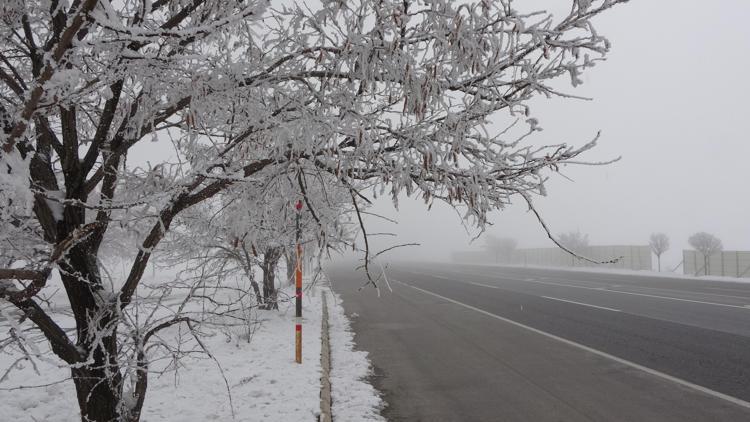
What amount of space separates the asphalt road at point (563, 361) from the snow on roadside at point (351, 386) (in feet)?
0.74

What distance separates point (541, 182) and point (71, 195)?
3040 millimetres

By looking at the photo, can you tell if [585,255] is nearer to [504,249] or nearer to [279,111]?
[504,249]

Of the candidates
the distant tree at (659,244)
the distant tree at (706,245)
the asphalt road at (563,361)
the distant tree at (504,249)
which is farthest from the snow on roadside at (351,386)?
the distant tree at (504,249)

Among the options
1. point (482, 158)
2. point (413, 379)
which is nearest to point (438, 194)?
point (482, 158)

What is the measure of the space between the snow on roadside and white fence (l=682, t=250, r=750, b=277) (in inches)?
1270

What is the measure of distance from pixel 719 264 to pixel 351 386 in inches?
1418

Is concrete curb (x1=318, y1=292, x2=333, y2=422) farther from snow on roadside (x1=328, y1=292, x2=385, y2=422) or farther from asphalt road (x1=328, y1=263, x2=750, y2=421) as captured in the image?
asphalt road (x1=328, y1=263, x2=750, y2=421)

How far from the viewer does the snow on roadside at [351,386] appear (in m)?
5.61

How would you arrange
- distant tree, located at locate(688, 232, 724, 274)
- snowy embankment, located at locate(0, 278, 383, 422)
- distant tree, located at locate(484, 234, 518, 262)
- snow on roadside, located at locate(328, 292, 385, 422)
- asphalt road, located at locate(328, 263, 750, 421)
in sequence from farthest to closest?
1. distant tree, located at locate(484, 234, 518, 262)
2. distant tree, located at locate(688, 232, 724, 274)
3. asphalt road, located at locate(328, 263, 750, 421)
4. snow on roadside, located at locate(328, 292, 385, 422)
5. snowy embankment, located at locate(0, 278, 383, 422)

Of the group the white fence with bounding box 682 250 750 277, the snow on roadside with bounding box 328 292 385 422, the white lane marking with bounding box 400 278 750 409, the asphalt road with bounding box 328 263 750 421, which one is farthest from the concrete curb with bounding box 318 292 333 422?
the white fence with bounding box 682 250 750 277

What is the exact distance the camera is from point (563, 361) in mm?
8211

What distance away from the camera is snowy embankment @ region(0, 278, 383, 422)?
17.6 ft

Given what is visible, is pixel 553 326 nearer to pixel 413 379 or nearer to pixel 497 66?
pixel 413 379

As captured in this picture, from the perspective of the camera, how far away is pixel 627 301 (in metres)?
16.8
